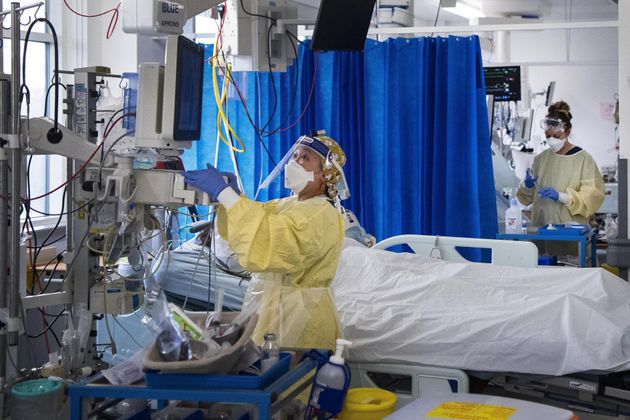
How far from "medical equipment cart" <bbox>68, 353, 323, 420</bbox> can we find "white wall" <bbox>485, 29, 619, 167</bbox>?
9.36 meters

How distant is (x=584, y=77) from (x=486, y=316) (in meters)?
8.53

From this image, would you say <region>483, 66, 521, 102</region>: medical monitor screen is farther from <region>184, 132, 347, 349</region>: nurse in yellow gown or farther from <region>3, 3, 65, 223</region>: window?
<region>184, 132, 347, 349</region>: nurse in yellow gown

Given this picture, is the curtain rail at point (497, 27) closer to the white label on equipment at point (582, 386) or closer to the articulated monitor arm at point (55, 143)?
the white label on equipment at point (582, 386)

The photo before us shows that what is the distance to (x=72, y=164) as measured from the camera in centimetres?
294

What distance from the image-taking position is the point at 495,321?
10.6ft

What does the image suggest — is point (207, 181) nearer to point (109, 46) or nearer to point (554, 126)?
point (109, 46)

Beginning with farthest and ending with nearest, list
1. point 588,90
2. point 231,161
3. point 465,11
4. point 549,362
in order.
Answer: point 588,90 → point 465,11 → point 231,161 → point 549,362

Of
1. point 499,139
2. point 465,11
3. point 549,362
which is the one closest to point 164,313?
point 549,362

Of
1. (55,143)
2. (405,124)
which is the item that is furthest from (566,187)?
(55,143)

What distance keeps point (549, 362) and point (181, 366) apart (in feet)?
5.50

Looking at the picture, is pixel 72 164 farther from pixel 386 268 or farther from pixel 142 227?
pixel 386 268

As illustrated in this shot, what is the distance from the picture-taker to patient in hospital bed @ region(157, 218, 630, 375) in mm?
3145

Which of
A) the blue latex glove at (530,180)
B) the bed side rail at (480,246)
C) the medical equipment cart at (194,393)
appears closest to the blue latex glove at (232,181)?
the medical equipment cart at (194,393)

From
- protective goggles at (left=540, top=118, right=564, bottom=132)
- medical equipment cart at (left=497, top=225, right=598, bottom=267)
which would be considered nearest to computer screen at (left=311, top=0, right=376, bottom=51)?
medical equipment cart at (left=497, top=225, right=598, bottom=267)
